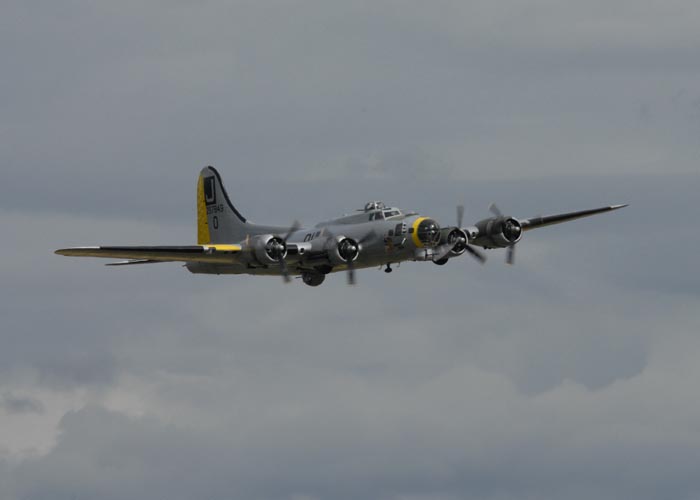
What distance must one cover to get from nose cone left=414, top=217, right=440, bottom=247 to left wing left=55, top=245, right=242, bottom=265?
32.8 ft

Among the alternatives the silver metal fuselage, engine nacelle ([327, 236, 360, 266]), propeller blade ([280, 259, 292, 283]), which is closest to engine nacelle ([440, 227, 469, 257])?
the silver metal fuselage

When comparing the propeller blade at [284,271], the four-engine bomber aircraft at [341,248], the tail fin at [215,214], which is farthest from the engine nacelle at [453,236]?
the tail fin at [215,214]

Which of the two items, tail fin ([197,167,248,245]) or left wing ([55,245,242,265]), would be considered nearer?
left wing ([55,245,242,265])

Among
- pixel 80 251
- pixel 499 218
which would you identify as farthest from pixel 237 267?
pixel 499 218

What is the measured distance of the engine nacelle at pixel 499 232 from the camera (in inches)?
3169

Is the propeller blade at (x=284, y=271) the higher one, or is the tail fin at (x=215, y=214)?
the tail fin at (x=215, y=214)

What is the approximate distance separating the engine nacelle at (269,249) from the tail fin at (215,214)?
40.7 ft

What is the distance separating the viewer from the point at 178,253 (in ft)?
244

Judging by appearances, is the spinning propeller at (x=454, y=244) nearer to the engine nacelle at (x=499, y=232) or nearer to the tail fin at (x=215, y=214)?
the engine nacelle at (x=499, y=232)

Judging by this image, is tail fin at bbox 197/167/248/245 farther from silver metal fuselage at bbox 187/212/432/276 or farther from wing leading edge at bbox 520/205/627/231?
wing leading edge at bbox 520/205/627/231

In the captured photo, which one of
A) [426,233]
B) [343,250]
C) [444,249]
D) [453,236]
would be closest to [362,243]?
[343,250]

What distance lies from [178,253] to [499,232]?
19.8 metres

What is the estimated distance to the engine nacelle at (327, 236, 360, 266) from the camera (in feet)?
242

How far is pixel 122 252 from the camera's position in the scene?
71750mm
